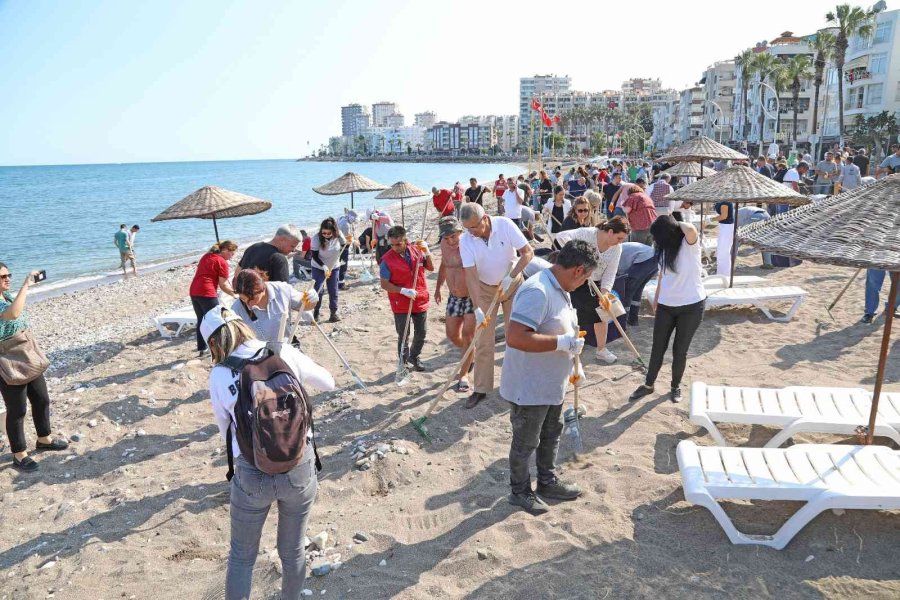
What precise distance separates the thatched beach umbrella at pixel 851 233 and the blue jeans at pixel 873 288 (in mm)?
4227

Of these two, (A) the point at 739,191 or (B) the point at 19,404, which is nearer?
(B) the point at 19,404

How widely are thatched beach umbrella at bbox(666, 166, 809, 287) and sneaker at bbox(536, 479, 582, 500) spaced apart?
4.99 metres

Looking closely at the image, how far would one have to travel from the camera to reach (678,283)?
207 inches

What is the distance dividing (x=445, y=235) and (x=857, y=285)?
7.18 metres

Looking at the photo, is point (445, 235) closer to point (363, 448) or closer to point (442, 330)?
point (363, 448)

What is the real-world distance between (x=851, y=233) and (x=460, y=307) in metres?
3.67

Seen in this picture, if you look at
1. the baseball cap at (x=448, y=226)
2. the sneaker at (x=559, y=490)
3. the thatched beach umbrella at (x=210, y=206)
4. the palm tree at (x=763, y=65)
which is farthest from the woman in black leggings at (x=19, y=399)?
the palm tree at (x=763, y=65)

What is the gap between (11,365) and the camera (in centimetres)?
488

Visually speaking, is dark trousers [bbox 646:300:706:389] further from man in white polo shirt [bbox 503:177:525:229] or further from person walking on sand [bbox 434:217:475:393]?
man in white polo shirt [bbox 503:177:525:229]

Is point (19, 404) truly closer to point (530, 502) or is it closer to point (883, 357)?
point (530, 502)

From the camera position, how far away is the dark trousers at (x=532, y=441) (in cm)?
372

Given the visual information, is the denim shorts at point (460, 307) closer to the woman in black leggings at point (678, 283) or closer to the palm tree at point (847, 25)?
the woman in black leggings at point (678, 283)

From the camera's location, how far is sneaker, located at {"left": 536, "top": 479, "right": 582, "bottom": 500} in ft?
13.4

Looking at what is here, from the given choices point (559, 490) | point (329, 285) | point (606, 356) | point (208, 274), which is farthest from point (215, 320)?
point (329, 285)
